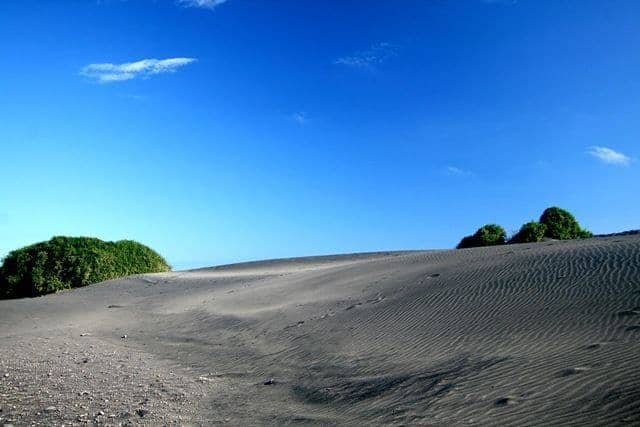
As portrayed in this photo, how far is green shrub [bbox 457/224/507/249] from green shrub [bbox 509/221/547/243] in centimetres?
129

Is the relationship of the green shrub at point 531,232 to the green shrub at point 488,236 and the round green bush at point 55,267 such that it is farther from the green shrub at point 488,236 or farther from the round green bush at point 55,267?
the round green bush at point 55,267

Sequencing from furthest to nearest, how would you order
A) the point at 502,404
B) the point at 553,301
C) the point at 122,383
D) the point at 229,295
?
the point at 229,295
the point at 553,301
the point at 122,383
the point at 502,404

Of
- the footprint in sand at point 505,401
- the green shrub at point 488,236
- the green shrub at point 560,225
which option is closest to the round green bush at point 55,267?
the green shrub at point 488,236

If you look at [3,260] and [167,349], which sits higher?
[3,260]

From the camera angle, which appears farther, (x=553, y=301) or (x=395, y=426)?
(x=553, y=301)

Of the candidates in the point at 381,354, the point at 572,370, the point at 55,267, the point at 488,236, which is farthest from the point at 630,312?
the point at 55,267

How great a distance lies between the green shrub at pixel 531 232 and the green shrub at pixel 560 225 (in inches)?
32.7

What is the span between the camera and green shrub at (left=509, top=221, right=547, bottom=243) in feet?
75.7

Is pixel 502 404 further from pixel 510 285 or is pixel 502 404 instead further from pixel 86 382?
pixel 86 382

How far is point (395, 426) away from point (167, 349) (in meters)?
6.69

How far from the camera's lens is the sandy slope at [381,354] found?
5.77m

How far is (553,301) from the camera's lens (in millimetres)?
8727

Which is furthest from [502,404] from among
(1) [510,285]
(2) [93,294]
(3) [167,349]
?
Answer: (2) [93,294]

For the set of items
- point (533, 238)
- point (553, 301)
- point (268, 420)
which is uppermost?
point (533, 238)
